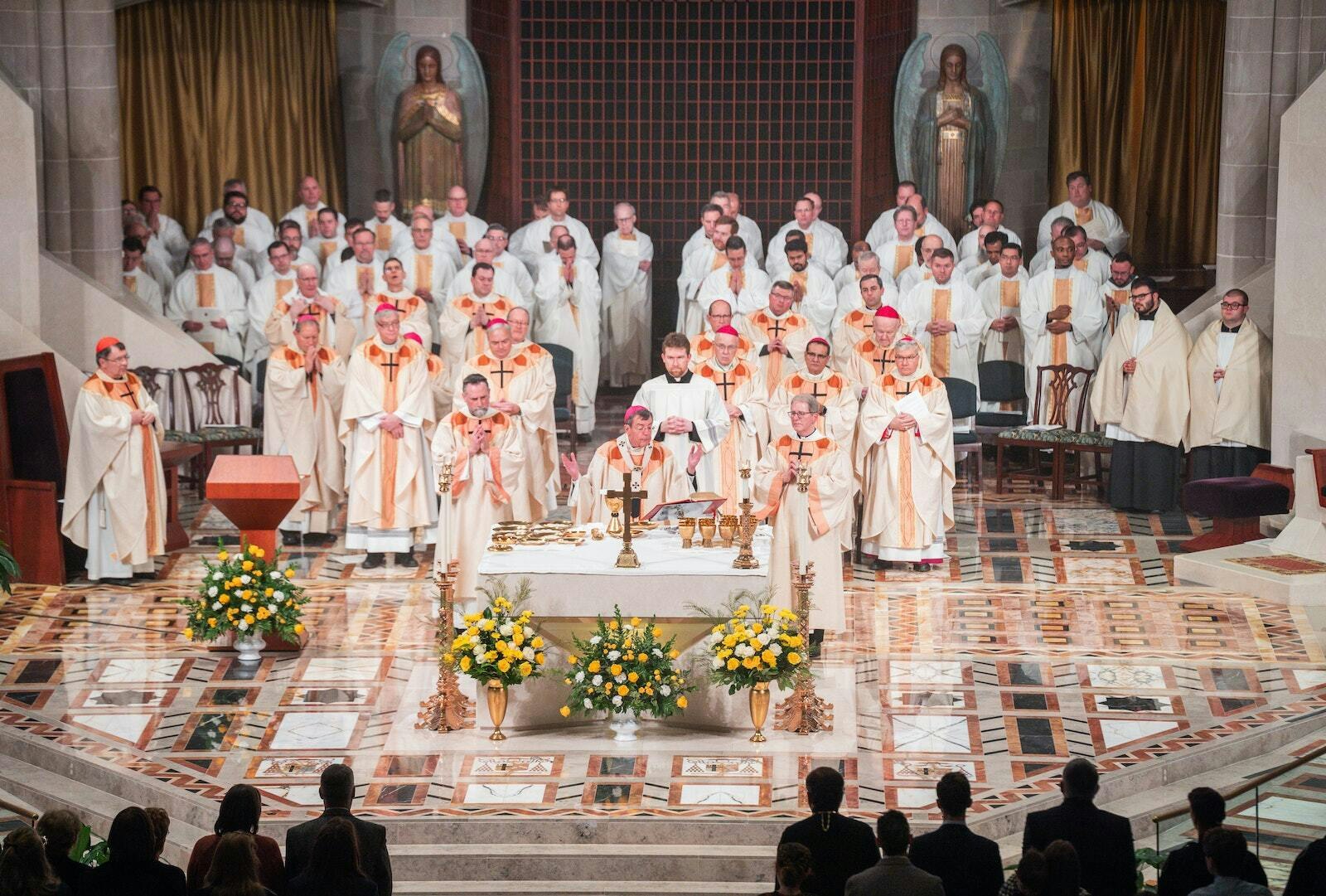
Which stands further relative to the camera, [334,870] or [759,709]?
[759,709]

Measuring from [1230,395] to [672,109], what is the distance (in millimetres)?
7161

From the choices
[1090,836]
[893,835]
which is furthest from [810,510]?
[893,835]

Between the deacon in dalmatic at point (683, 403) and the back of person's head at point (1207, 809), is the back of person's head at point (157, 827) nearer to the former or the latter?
the back of person's head at point (1207, 809)

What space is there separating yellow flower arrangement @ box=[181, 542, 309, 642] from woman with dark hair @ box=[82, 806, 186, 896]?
4.94 metres

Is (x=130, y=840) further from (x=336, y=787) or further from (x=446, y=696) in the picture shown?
(x=446, y=696)

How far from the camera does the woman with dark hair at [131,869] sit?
6.01m

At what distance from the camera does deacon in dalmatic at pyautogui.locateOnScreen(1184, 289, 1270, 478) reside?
1438cm

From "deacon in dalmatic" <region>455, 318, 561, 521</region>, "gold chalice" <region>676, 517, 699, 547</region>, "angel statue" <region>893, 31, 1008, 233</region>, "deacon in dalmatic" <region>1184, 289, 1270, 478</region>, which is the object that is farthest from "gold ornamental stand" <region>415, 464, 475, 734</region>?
"angel statue" <region>893, 31, 1008, 233</region>

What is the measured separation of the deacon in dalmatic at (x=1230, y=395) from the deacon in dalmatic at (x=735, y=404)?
330cm

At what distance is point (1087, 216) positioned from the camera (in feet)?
57.4

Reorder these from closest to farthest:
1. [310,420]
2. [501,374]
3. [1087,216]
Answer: [501,374] → [310,420] → [1087,216]

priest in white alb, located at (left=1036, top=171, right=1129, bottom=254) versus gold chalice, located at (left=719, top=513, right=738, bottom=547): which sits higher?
priest in white alb, located at (left=1036, top=171, right=1129, bottom=254)

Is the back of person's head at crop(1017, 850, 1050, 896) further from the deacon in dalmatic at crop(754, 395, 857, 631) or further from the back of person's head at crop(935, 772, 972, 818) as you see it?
the deacon in dalmatic at crop(754, 395, 857, 631)

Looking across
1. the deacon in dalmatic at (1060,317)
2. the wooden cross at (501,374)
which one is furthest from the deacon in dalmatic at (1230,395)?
the wooden cross at (501,374)
